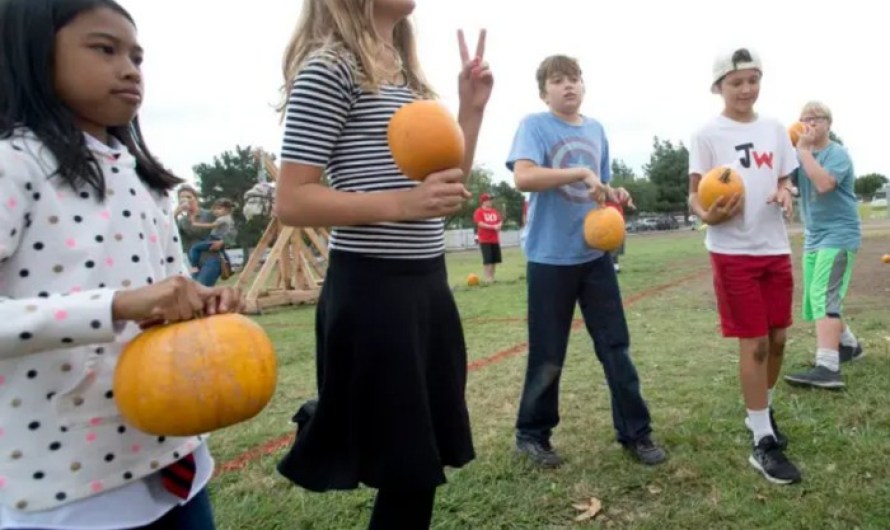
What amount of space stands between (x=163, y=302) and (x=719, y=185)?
104 inches

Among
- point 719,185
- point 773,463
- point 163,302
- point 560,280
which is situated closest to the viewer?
point 163,302

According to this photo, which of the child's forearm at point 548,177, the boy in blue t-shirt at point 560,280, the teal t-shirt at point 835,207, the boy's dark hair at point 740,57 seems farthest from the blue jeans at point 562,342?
the teal t-shirt at point 835,207

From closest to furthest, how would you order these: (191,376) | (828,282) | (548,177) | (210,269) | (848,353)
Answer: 1. (191,376)
2. (548,177)
3. (828,282)
4. (848,353)
5. (210,269)

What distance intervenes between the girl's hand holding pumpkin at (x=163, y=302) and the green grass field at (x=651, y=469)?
1.72m

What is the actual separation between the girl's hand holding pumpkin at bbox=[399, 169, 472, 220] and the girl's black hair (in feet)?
2.23

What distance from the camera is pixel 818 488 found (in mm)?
2791

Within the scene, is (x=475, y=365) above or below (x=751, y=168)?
below

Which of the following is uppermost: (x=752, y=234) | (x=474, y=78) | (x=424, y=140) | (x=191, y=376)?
(x=474, y=78)

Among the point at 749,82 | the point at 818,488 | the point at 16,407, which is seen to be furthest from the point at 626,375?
the point at 16,407

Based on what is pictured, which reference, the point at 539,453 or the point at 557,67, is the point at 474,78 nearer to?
the point at 557,67

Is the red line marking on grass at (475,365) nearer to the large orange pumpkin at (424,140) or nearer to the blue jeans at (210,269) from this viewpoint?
the large orange pumpkin at (424,140)

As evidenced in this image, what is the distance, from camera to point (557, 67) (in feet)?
A: 11.3

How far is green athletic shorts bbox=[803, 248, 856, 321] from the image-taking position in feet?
15.1

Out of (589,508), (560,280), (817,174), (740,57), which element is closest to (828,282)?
(817,174)
